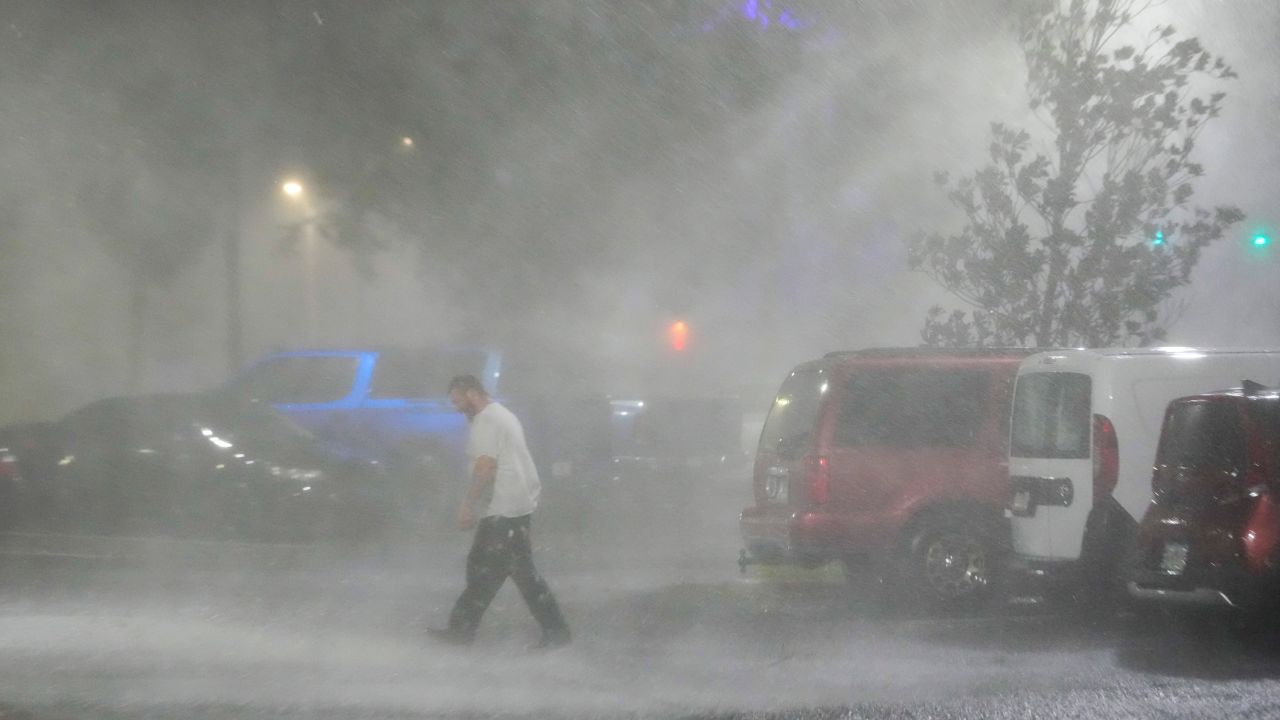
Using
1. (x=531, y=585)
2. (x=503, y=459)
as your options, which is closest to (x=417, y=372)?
(x=503, y=459)

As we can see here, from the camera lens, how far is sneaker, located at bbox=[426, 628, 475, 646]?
6.23 metres

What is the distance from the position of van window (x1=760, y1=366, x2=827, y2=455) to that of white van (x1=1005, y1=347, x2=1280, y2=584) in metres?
1.27

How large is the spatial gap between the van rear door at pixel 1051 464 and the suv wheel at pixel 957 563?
1.01 feet

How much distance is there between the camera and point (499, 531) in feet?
20.2

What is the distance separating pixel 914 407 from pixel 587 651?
2.62m

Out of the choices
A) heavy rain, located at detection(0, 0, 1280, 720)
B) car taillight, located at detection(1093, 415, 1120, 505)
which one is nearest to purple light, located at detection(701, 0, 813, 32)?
Answer: heavy rain, located at detection(0, 0, 1280, 720)

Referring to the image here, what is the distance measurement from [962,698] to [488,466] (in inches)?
97.8

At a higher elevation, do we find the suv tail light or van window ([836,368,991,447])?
van window ([836,368,991,447])

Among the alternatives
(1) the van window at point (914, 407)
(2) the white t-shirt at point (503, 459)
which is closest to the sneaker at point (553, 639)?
(2) the white t-shirt at point (503, 459)

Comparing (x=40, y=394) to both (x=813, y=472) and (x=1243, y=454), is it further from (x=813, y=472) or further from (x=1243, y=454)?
(x=1243, y=454)

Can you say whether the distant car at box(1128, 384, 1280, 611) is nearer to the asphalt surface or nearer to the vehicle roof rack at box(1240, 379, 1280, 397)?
the vehicle roof rack at box(1240, 379, 1280, 397)

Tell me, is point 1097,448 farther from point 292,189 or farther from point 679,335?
point 292,189

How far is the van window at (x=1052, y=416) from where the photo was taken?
693 centimetres

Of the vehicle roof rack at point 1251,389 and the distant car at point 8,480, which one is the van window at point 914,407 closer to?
the vehicle roof rack at point 1251,389
